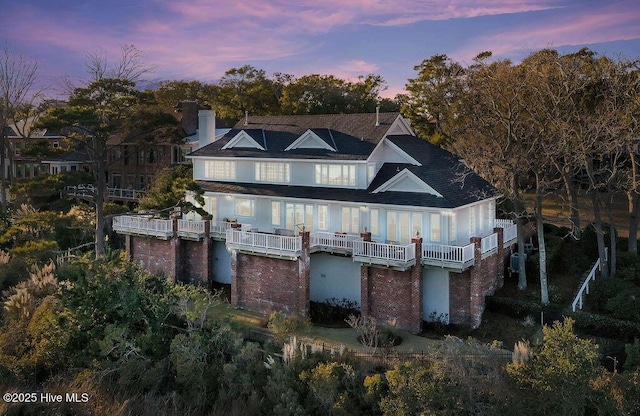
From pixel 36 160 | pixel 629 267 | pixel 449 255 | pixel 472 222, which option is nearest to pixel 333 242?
pixel 449 255

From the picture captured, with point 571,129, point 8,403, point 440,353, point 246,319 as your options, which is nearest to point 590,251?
point 571,129

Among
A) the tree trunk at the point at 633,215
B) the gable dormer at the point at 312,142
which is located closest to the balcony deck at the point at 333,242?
the gable dormer at the point at 312,142

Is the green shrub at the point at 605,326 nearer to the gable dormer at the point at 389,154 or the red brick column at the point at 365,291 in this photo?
the red brick column at the point at 365,291

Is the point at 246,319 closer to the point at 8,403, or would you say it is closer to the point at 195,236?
the point at 195,236

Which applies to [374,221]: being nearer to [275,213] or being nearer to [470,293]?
[470,293]

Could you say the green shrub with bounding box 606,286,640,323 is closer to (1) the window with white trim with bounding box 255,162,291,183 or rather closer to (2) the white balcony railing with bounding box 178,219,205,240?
(1) the window with white trim with bounding box 255,162,291,183
